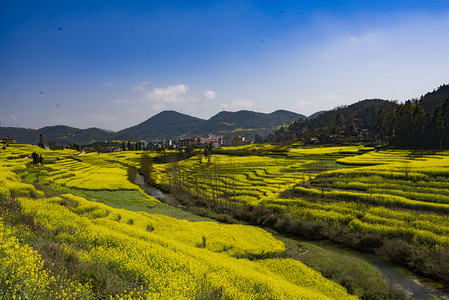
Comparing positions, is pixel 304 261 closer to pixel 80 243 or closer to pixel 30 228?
pixel 80 243

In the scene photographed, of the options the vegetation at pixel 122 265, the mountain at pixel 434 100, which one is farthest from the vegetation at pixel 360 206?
the mountain at pixel 434 100

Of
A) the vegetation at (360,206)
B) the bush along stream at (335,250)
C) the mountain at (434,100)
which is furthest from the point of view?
the mountain at (434,100)

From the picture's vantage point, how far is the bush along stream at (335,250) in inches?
711

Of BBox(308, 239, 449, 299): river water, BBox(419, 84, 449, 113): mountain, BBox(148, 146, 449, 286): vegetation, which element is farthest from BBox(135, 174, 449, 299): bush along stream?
BBox(419, 84, 449, 113): mountain

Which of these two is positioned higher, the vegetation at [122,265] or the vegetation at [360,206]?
the vegetation at [122,265]

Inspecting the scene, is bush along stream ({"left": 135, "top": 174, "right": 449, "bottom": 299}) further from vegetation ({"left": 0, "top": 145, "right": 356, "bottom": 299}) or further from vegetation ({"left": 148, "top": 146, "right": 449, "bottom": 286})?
vegetation ({"left": 0, "top": 145, "right": 356, "bottom": 299})

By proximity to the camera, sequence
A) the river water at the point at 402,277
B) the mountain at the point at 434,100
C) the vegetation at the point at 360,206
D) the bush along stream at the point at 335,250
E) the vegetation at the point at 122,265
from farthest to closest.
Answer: the mountain at the point at 434,100, the vegetation at the point at 360,206, the river water at the point at 402,277, the bush along stream at the point at 335,250, the vegetation at the point at 122,265

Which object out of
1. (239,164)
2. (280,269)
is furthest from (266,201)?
(239,164)

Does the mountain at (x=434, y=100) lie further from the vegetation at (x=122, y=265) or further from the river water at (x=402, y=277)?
the vegetation at (x=122, y=265)

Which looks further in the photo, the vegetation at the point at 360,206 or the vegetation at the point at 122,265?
the vegetation at the point at 360,206

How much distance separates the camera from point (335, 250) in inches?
1019

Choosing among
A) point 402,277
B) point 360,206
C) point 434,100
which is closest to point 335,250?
point 402,277

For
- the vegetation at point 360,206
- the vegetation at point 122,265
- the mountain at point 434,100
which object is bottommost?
the vegetation at point 360,206

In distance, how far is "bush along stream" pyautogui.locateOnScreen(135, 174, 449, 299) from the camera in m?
18.1
